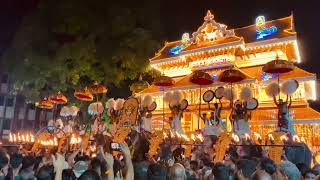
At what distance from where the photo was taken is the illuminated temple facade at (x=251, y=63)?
13.0m

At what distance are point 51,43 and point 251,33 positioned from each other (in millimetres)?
10291

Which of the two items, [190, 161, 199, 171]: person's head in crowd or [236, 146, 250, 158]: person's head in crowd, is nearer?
[190, 161, 199, 171]: person's head in crowd

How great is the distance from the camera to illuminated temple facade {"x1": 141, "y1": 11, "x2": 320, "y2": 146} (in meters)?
13.0

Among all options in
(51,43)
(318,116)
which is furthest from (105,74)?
(318,116)

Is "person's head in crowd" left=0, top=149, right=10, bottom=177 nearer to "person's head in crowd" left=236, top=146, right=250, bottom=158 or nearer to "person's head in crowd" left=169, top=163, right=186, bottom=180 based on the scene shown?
"person's head in crowd" left=169, top=163, right=186, bottom=180

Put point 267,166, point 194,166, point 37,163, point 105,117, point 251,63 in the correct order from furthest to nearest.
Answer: point 251,63
point 105,117
point 194,166
point 37,163
point 267,166

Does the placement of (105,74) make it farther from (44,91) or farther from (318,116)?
(318,116)

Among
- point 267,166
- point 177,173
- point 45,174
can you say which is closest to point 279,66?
point 267,166

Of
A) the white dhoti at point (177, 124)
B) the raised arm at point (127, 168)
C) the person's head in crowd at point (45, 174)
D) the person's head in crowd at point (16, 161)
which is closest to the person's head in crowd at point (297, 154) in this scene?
the raised arm at point (127, 168)

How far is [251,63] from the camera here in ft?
52.3

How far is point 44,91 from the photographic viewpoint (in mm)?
15641

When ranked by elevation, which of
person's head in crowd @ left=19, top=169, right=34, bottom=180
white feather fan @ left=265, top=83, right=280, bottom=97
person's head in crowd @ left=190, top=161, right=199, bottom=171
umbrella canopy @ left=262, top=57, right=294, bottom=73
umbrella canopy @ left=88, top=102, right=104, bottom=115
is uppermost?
umbrella canopy @ left=262, top=57, right=294, bottom=73

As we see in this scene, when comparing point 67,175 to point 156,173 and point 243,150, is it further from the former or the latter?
point 243,150

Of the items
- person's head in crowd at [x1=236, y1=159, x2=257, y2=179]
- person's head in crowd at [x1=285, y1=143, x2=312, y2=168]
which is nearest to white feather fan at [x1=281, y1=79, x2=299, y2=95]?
person's head in crowd at [x1=285, y1=143, x2=312, y2=168]
